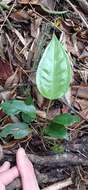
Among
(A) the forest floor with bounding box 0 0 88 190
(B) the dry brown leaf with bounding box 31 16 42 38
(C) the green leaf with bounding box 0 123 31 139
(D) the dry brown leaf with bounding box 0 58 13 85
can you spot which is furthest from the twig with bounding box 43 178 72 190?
(B) the dry brown leaf with bounding box 31 16 42 38

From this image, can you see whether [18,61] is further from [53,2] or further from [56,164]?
[56,164]

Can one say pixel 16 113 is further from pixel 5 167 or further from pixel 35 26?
pixel 35 26

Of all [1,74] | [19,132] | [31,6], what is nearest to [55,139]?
[19,132]

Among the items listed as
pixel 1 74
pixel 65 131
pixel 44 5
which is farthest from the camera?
pixel 44 5

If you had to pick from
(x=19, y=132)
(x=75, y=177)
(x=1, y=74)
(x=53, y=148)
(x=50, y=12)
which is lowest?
(x=75, y=177)

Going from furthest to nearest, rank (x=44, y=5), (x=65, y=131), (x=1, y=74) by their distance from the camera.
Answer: (x=44, y=5)
(x=1, y=74)
(x=65, y=131)

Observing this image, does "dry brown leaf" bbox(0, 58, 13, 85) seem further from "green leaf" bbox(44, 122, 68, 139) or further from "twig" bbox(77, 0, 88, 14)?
"twig" bbox(77, 0, 88, 14)
